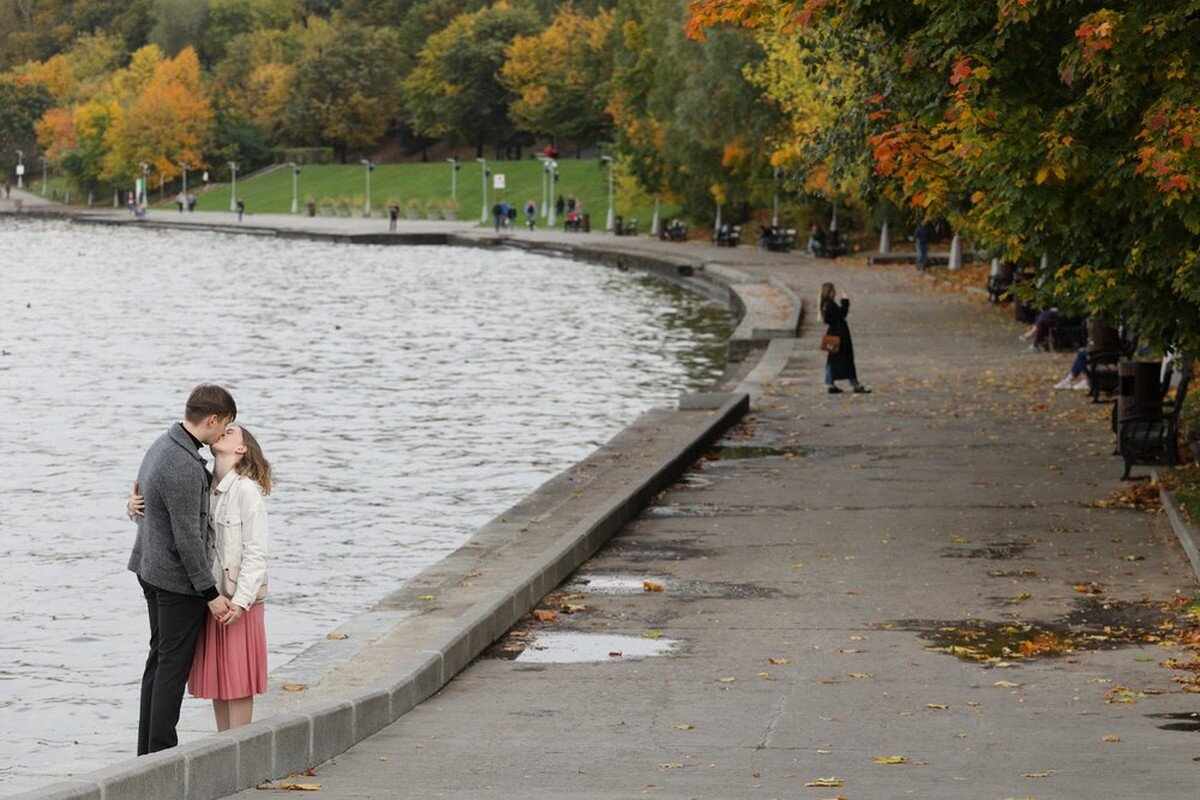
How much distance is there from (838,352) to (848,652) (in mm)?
16490

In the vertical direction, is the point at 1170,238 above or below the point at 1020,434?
above

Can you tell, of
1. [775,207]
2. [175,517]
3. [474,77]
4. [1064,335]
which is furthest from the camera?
[474,77]

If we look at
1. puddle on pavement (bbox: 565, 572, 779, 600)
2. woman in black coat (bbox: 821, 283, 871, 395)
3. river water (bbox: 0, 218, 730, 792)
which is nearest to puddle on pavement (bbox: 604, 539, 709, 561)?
puddle on pavement (bbox: 565, 572, 779, 600)

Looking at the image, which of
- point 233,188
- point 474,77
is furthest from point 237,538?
point 474,77

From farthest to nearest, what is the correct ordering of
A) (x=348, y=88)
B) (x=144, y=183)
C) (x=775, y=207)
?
1. (x=348, y=88)
2. (x=144, y=183)
3. (x=775, y=207)

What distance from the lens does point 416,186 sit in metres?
149

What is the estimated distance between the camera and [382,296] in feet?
202

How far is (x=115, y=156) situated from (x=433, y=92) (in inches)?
1085

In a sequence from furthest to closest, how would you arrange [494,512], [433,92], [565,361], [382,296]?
[433,92], [382,296], [565,361], [494,512]

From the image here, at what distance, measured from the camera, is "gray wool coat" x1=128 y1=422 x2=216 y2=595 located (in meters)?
9.04

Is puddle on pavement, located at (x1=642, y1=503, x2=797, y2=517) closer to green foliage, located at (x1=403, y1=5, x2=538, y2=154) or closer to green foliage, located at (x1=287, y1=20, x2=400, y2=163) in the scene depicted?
green foliage, located at (x1=403, y1=5, x2=538, y2=154)

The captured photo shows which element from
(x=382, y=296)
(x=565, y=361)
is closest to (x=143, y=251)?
(x=382, y=296)

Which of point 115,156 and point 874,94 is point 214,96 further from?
point 874,94

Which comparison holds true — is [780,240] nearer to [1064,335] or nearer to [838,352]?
[1064,335]
